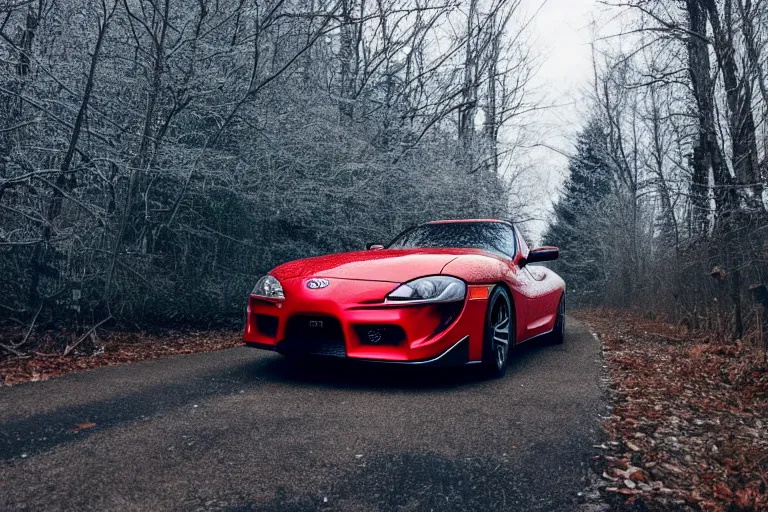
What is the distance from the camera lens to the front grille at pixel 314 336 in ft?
14.0

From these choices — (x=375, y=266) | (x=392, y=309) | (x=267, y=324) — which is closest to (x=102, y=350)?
(x=267, y=324)

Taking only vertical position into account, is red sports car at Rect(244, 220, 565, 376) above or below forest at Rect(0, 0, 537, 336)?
below

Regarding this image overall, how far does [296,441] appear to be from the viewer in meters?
3.03

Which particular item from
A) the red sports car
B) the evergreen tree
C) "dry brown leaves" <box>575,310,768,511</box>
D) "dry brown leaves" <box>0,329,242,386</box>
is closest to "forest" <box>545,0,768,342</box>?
"dry brown leaves" <box>575,310,768,511</box>

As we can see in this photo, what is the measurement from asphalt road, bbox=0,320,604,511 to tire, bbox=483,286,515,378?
Result: 5.6 inches

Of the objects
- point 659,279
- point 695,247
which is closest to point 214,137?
point 695,247

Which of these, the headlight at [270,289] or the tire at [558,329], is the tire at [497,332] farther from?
the tire at [558,329]

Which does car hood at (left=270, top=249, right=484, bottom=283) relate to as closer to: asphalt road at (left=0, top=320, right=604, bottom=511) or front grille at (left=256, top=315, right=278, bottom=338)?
front grille at (left=256, top=315, right=278, bottom=338)

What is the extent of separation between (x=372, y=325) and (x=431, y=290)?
47cm

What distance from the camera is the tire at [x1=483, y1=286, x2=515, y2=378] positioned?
14.9 ft

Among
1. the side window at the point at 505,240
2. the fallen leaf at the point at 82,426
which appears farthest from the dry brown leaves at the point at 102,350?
the side window at the point at 505,240

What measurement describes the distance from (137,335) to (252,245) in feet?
7.09

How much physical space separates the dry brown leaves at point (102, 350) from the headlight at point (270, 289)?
5.39ft

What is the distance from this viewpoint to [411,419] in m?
3.49
